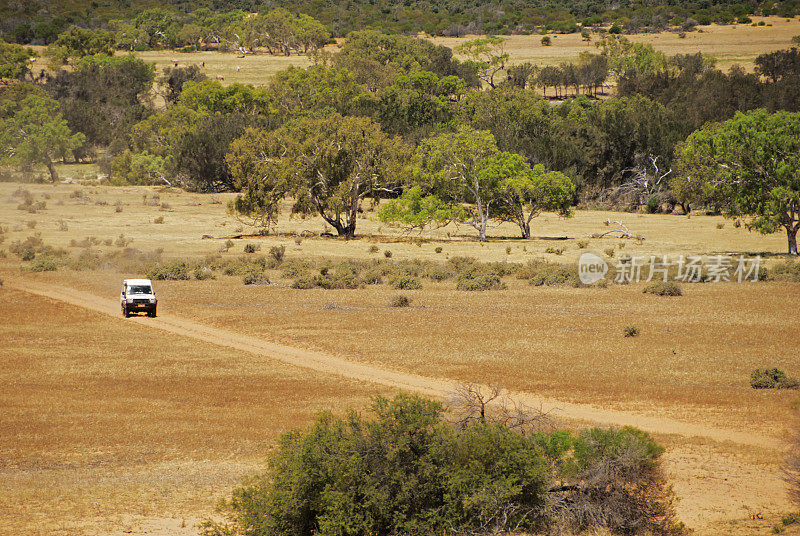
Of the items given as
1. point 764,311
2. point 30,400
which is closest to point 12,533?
point 30,400

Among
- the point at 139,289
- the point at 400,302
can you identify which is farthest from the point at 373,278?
the point at 139,289

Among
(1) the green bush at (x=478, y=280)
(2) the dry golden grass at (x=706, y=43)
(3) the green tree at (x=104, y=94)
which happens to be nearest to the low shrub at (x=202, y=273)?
(1) the green bush at (x=478, y=280)

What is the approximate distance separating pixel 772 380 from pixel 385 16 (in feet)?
499

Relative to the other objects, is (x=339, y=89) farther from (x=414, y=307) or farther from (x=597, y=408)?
(x=597, y=408)

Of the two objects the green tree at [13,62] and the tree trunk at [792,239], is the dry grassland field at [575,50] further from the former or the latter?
the tree trunk at [792,239]

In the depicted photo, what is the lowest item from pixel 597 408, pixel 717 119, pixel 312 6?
pixel 597 408

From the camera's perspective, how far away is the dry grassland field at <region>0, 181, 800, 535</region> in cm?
1302

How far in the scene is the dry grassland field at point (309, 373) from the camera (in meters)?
13.0

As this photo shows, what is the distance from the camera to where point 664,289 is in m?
30.1

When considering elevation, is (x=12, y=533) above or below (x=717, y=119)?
below

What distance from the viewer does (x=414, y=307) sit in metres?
28.2

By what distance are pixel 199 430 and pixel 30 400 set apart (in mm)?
4456

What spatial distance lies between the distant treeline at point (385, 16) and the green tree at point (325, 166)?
92.4m

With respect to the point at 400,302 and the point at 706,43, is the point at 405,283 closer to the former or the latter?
the point at 400,302
